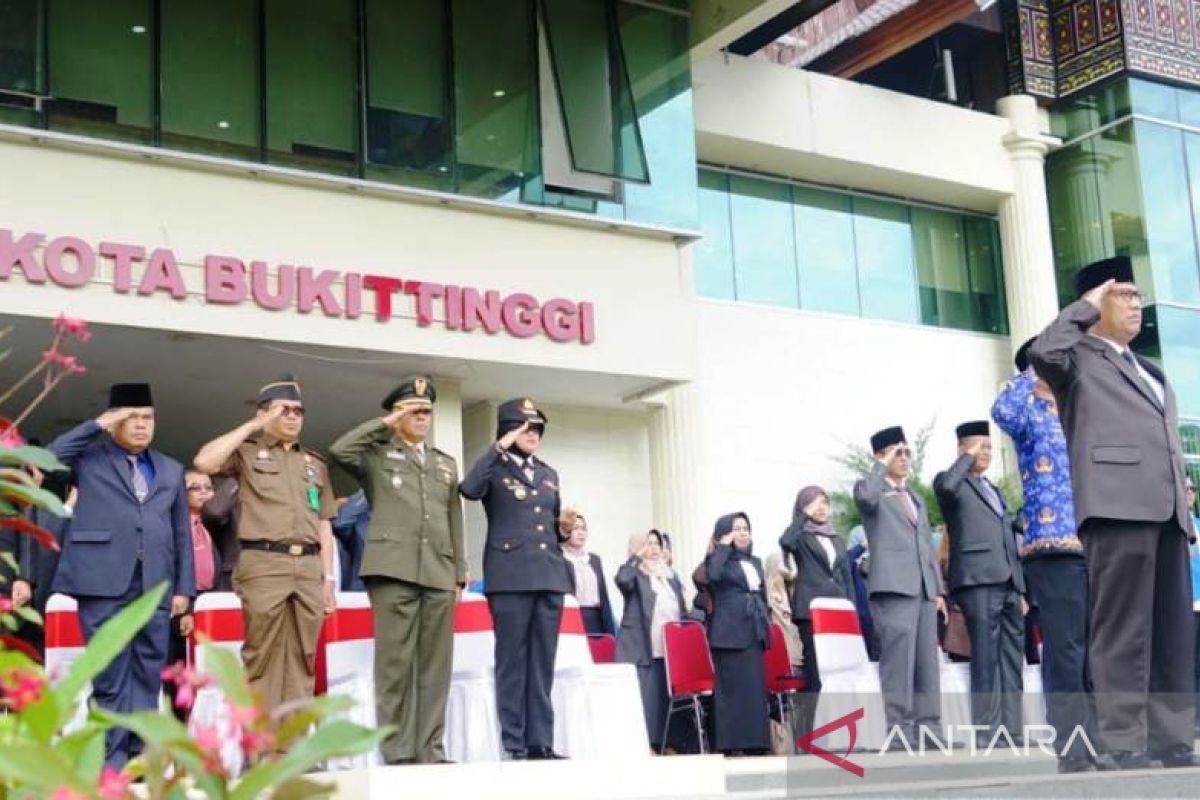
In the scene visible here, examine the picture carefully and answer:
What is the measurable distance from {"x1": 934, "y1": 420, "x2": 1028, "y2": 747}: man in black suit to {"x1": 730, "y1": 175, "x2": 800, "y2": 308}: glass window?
775 cm

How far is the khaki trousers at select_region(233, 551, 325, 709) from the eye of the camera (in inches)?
237

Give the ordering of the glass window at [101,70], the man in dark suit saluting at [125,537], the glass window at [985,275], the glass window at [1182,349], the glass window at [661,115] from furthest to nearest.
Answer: the glass window at [985,275] < the glass window at [1182,349] < the glass window at [661,115] < the glass window at [101,70] < the man in dark suit saluting at [125,537]

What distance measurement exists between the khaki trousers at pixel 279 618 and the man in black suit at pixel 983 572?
2917mm

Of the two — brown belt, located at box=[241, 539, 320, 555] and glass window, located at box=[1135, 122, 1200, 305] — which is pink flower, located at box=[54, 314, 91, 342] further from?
glass window, located at box=[1135, 122, 1200, 305]

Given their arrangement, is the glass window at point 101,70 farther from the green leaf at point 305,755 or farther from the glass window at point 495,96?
the green leaf at point 305,755

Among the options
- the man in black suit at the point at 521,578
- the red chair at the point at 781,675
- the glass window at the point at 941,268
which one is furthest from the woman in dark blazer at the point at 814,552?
the glass window at the point at 941,268

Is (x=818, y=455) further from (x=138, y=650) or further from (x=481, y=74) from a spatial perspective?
(x=138, y=650)

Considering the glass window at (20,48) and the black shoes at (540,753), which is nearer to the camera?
the black shoes at (540,753)

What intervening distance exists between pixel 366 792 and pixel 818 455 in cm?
1064

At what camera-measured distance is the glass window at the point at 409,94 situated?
37.9 feet

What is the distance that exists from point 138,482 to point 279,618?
712 millimetres

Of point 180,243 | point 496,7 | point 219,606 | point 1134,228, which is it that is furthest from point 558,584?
point 1134,228

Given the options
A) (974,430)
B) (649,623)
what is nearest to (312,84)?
(649,623)

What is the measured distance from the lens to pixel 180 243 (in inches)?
413
